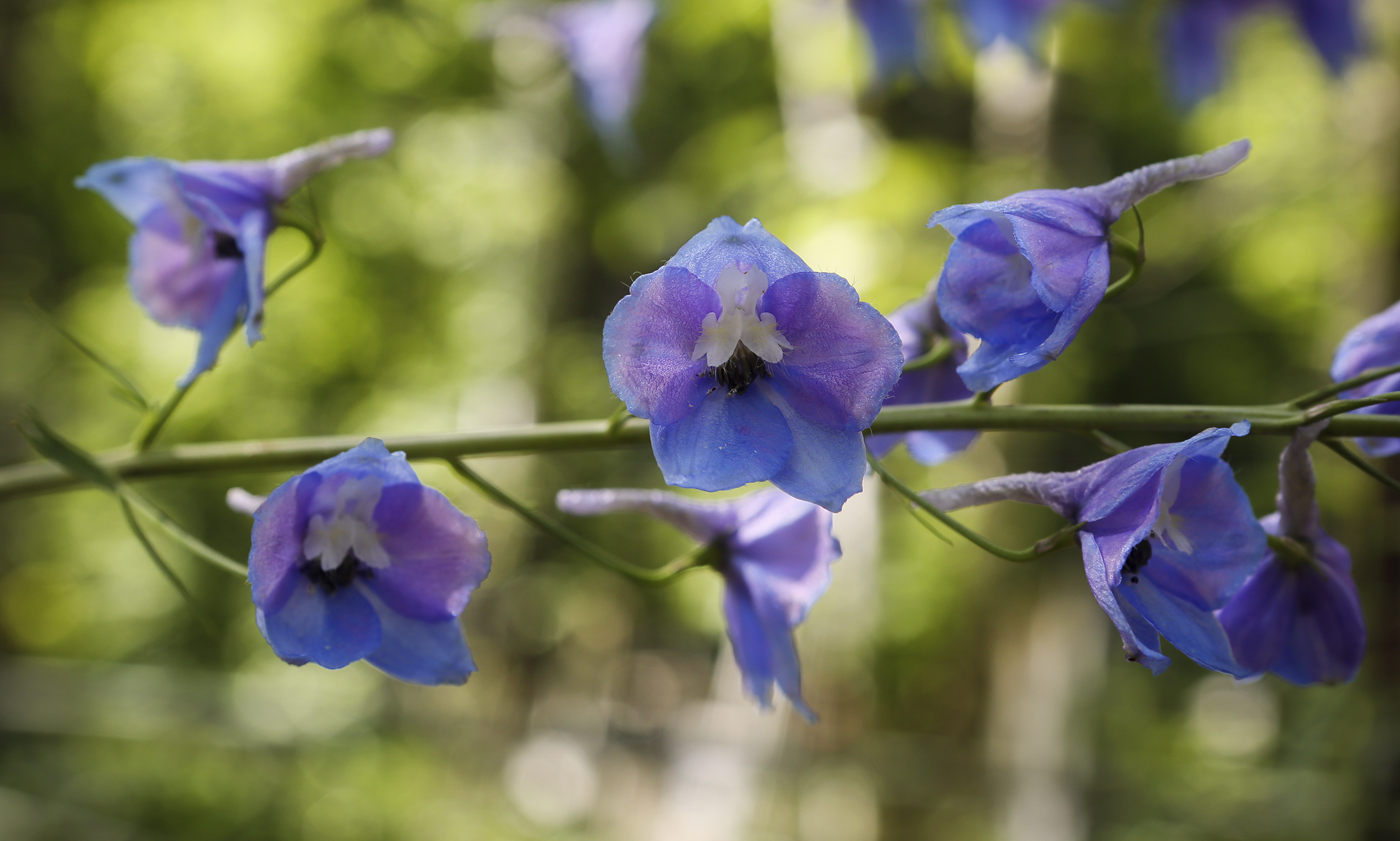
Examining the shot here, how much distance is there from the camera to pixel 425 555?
1.90 ft

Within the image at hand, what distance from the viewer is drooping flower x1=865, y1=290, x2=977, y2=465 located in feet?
2.26

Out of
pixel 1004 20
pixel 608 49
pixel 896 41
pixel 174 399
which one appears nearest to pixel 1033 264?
pixel 174 399

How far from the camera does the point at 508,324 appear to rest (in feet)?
17.9

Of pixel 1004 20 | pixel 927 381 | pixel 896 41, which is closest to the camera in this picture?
pixel 927 381

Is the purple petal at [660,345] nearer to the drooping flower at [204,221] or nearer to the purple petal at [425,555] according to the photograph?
the purple petal at [425,555]

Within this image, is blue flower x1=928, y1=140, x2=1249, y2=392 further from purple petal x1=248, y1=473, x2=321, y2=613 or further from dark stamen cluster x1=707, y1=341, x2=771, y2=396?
purple petal x1=248, y1=473, x2=321, y2=613

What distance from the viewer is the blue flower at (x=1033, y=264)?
1.68 ft

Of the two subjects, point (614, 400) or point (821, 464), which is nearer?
point (821, 464)

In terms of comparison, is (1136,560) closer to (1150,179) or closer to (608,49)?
(1150,179)

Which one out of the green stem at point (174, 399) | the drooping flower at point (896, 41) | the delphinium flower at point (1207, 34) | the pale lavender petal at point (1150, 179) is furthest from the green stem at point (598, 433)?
the delphinium flower at point (1207, 34)

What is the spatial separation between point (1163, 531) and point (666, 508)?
12.8 inches

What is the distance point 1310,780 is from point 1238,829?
2.27 feet

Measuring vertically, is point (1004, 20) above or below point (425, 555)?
above

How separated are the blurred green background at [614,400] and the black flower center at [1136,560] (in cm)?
129
